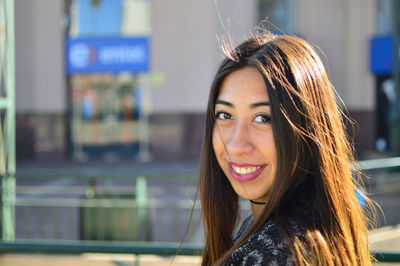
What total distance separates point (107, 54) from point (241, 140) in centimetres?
1324

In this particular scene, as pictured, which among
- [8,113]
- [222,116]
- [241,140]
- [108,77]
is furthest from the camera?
[108,77]

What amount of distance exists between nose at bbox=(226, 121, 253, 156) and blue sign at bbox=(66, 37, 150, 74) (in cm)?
1290

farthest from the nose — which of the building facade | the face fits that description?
the building facade

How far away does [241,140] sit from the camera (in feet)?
4.34

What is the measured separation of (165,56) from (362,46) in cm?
585

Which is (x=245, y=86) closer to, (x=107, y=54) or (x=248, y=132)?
(x=248, y=132)

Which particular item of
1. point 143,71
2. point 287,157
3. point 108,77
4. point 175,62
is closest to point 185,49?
point 175,62

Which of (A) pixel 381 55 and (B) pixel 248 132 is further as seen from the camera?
(A) pixel 381 55

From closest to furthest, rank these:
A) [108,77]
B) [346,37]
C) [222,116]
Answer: [222,116], [108,77], [346,37]

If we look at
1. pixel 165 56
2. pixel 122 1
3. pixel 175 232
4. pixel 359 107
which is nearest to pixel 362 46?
pixel 359 107

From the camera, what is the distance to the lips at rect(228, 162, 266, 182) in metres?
1.32

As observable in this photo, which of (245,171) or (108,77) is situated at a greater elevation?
(108,77)

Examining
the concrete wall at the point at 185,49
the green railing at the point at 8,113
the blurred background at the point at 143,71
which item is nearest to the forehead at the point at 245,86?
the green railing at the point at 8,113

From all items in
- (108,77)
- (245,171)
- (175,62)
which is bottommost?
(245,171)
